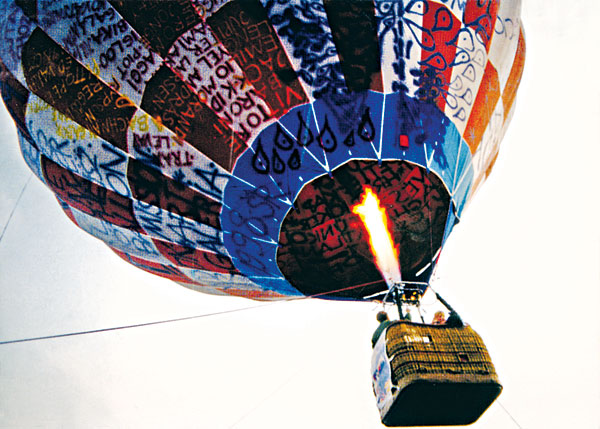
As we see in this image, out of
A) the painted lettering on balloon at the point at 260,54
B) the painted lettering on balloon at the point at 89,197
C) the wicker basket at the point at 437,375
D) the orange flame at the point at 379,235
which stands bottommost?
the wicker basket at the point at 437,375

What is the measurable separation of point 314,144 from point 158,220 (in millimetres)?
1186

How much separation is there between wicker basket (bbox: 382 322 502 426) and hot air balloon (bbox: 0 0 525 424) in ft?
2.08

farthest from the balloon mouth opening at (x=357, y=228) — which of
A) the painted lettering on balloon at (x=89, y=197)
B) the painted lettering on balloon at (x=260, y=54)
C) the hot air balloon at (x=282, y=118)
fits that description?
the painted lettering on balloon at (x=89, y=197)

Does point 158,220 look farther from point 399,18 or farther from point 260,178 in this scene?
point 399,18

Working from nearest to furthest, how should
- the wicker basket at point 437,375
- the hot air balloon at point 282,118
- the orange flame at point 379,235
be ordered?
the wicker basket at point 437,375, the hot air balloon at point 282,118, the orange flame at point 379,235

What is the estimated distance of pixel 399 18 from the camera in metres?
2.59

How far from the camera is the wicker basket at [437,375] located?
7.41ft

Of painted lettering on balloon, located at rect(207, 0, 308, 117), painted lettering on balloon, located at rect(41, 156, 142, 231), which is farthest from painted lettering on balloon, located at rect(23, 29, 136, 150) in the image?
painted lettering on balloon, located at rect(207, 0, 308, 117)

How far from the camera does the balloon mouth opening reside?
105 inches

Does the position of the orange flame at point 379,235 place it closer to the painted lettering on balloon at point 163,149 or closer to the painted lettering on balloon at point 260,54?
the painted lettering on balloon at point 260,54

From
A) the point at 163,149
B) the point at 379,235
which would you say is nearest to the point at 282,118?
the point at 163,149

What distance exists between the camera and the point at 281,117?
2.61 metres

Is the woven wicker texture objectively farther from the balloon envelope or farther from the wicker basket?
the balloon envelope

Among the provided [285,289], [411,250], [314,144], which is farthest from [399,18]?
[285,289]
